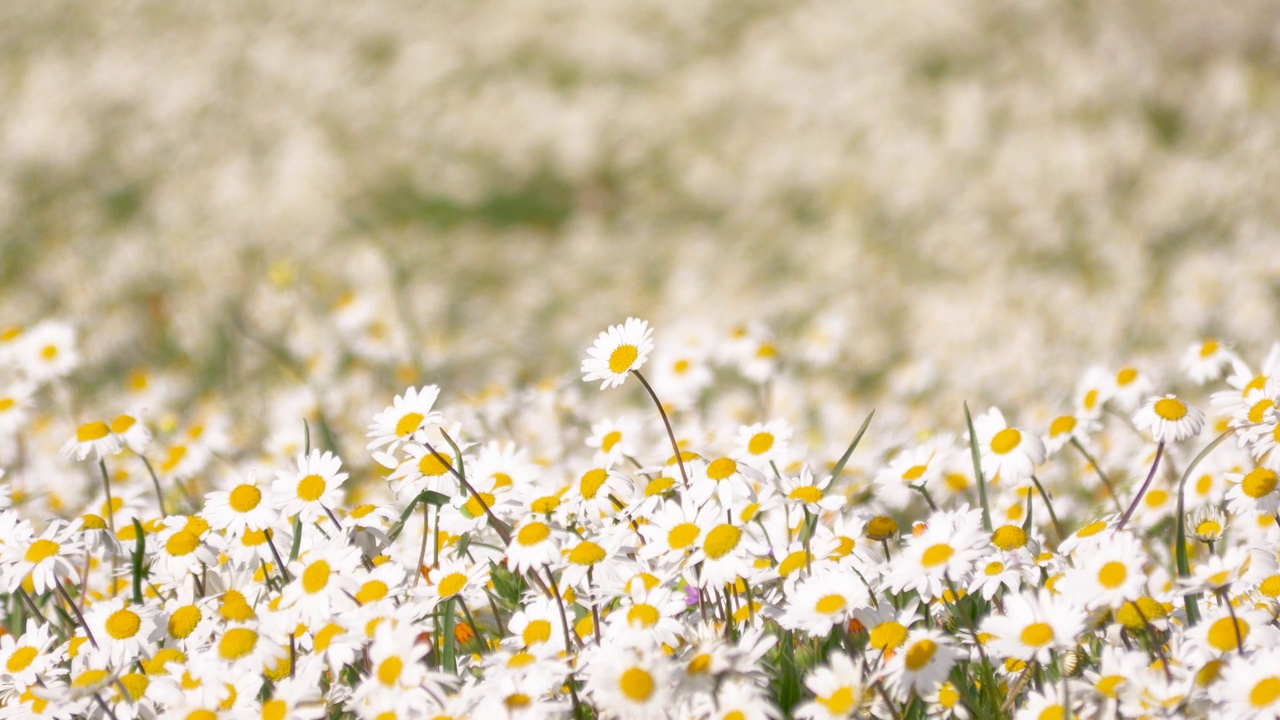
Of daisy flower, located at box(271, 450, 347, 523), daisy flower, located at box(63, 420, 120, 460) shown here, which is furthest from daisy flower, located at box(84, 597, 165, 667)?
daisy flower, located at box(63, 420, 120, 460)

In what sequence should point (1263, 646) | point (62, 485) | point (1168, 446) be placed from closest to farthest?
point (1263, 646) < point (1168, 446) < point (62, 485)

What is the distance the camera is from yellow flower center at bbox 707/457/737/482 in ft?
7.25

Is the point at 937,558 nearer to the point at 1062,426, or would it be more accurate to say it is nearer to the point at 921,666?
the point at 921,666

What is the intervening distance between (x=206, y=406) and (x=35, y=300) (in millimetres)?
→ 3492

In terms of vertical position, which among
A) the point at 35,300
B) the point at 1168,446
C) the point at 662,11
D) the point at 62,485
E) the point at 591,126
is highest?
the point at 662,11

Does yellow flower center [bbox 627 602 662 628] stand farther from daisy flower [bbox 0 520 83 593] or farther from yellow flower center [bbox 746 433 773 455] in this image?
daisy flower [bbox 0 520 83 593]

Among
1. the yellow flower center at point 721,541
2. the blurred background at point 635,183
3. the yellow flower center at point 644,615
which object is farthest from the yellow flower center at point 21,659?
the blurred background at point 635,183

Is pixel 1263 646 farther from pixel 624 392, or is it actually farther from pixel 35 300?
pixel 35 300

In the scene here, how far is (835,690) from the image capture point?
174cm

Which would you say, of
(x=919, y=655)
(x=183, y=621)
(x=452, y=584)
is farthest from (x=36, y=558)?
(x=919, y=655)

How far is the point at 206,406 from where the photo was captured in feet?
19.6

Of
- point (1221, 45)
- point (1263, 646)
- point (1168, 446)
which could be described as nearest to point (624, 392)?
point (1168, 446)

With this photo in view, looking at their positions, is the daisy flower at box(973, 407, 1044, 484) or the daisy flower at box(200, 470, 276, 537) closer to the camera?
the daisy flower at box(200, 470, 276, 537)

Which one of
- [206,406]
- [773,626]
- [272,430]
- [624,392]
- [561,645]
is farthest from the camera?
[624,392]
